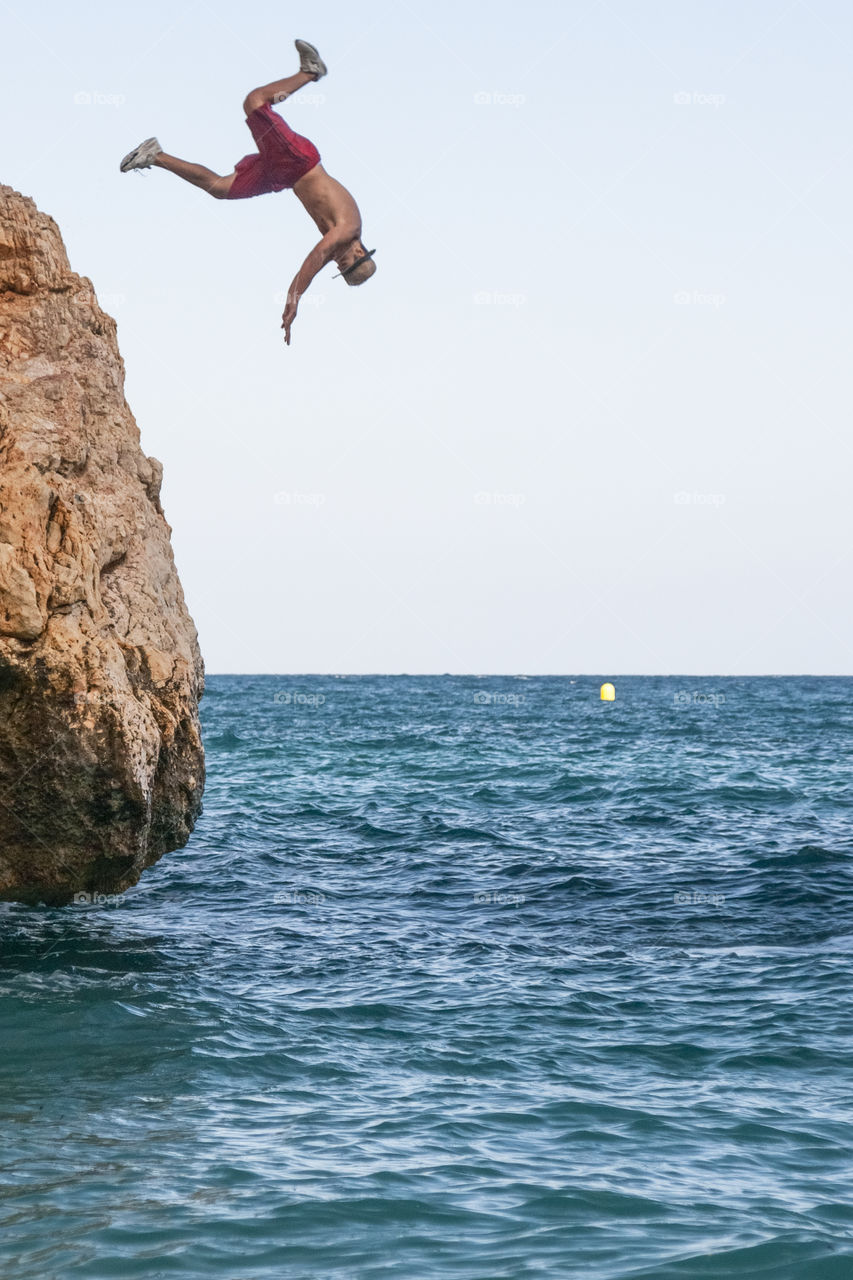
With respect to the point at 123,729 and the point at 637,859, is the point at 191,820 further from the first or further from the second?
the point at 637,859

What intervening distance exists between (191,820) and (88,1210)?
808 cm

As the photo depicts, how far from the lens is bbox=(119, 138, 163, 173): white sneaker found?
10789mm

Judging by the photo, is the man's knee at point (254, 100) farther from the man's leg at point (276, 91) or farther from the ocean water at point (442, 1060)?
the ocean water at point (442, 1060)

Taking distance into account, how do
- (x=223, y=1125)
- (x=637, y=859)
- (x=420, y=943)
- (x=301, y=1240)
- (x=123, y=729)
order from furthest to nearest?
(x=637, y=859)
(x=420, y=943)
(x=123, y=729)
(x=223, y=1125)
(x=301, y=1240)

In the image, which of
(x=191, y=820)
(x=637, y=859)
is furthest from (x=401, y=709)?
(x=191, y=820)

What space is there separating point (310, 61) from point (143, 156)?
6.18ft

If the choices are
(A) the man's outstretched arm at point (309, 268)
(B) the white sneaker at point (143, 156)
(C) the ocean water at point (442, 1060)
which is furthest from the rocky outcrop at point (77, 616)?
(A) the man's outstretched arm at point (309, 268)

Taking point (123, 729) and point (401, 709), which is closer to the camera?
point (123, 729)

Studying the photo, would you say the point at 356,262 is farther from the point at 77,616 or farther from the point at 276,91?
the point at 77,616

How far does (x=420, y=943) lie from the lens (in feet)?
50.5

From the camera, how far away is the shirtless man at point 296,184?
10.2 meters

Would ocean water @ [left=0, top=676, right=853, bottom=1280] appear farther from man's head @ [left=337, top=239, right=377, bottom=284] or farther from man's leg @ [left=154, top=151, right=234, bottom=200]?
man's leg @ [left=154, top=151, right=234, bottom=200]

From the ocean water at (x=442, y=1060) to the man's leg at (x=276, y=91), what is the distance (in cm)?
795

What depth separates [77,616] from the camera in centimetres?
1270
